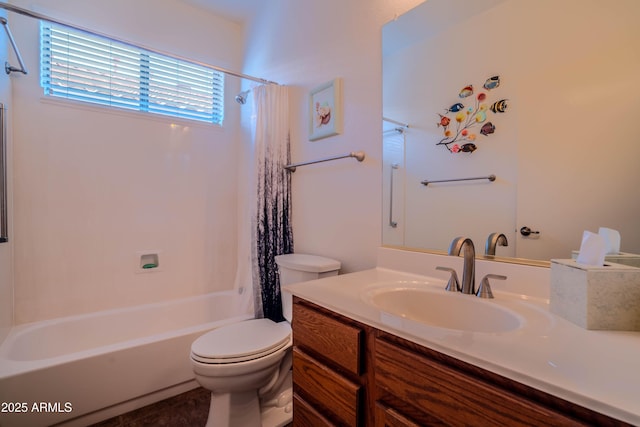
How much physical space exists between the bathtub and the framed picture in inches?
49.6

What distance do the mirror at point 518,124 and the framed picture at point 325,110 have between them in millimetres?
295

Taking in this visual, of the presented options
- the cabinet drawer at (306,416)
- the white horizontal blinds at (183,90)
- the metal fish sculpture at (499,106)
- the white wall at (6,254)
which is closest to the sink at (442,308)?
the cabinet drawer at (306,416)

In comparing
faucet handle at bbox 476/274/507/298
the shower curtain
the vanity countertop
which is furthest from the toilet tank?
faucet handle at bbox 476/274/507/298

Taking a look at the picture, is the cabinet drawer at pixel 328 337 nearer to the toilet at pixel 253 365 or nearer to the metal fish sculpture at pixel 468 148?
the toilet at pixel 253 365

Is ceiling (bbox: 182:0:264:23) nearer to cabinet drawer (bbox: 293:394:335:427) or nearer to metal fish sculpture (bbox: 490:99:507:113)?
metal fish sculpture (bbox: 490:99:507:113)

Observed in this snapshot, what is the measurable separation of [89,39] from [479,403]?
111 inches

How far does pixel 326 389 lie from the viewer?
812 mm

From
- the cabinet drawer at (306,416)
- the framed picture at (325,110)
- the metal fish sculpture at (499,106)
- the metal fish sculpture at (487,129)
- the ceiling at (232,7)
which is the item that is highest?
the ceiling at (232,7)

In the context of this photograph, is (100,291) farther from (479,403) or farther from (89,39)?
(479,403)

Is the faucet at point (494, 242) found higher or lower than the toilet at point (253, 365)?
higher

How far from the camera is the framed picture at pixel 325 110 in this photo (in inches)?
58.6

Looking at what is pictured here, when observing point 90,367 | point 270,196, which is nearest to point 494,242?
point 270,196

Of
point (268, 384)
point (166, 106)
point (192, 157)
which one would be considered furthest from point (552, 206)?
point (166, 106)

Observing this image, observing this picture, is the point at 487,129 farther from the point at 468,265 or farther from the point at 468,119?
the point at 468,265
